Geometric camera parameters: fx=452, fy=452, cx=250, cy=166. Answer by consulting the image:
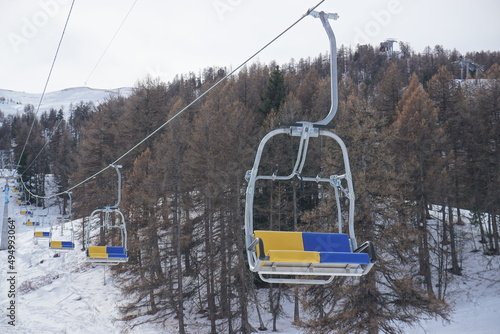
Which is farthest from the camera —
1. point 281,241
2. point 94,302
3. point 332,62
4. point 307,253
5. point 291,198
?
point 291,198

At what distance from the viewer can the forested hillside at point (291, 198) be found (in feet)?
54.5

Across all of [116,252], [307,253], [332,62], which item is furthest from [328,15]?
[116,252]

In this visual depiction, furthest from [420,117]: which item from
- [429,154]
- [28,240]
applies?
[28,240]

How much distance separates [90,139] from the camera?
3688cm

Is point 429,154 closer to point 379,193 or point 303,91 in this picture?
point 379,193

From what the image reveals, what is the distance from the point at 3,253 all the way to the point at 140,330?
23.1 m

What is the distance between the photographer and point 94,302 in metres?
30.1

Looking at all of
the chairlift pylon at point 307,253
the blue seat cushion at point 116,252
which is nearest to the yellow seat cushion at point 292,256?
the chairlift pylon at point 307,253

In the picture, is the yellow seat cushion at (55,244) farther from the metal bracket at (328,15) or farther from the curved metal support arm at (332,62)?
the metal bracket at (328,15)

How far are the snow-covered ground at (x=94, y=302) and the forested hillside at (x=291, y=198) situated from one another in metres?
0.92

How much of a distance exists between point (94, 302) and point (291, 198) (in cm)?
1487

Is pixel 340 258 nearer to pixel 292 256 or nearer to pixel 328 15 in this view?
pixel 292 256

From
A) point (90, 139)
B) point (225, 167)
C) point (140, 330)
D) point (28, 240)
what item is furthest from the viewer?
point (28, 240)

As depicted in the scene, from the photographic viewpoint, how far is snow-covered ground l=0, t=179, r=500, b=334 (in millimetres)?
23766
